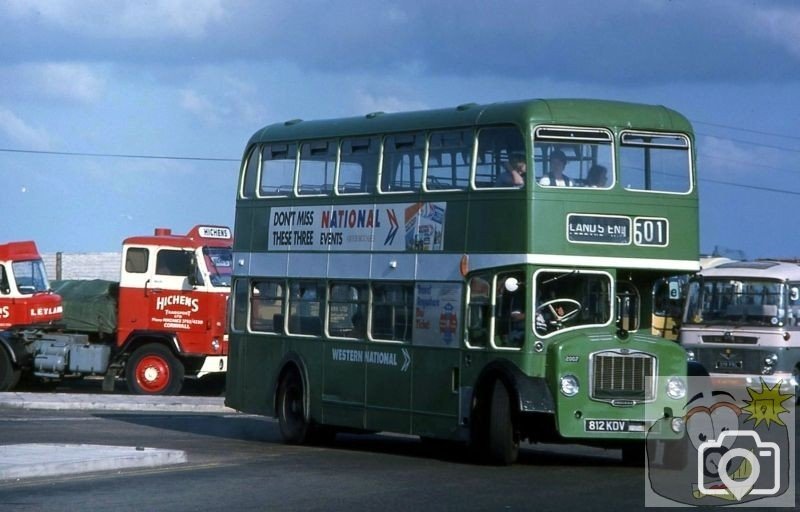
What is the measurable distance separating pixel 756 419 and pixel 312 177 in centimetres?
685

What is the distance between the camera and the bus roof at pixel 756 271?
90.6 feet

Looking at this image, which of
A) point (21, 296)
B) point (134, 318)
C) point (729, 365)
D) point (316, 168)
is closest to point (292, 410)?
point (316, 168)

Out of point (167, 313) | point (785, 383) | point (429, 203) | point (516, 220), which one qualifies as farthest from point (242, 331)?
point (785, 383)

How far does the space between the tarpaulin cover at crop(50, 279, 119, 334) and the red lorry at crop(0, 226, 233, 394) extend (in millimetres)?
21

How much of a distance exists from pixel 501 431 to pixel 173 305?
14504mm

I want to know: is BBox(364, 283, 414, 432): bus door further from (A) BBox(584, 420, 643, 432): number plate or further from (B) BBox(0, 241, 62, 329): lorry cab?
(B) BBox(0, 241, 62, 329): lorry cab

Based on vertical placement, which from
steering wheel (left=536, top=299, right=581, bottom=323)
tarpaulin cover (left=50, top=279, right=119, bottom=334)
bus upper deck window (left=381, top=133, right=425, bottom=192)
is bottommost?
steering wheel (left=536, top=299, right=581, bottom=323)

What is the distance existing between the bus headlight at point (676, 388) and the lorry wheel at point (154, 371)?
50.9 ft

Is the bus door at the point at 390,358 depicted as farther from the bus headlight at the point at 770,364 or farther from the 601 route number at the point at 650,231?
the bus headlight at the point at 770,364

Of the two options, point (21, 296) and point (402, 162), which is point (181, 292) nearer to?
point (21, 296)

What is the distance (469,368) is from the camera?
16.9 metres

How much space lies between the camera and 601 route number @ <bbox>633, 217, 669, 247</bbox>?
16.5 meters

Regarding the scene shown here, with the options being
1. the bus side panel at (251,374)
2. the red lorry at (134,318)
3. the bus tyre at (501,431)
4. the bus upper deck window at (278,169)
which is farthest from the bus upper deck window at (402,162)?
the red lorry at (134,318)

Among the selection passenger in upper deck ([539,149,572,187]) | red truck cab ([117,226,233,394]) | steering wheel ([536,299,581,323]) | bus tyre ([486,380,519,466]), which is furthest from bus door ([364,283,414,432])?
red truck cab ([117,226,233,394])
